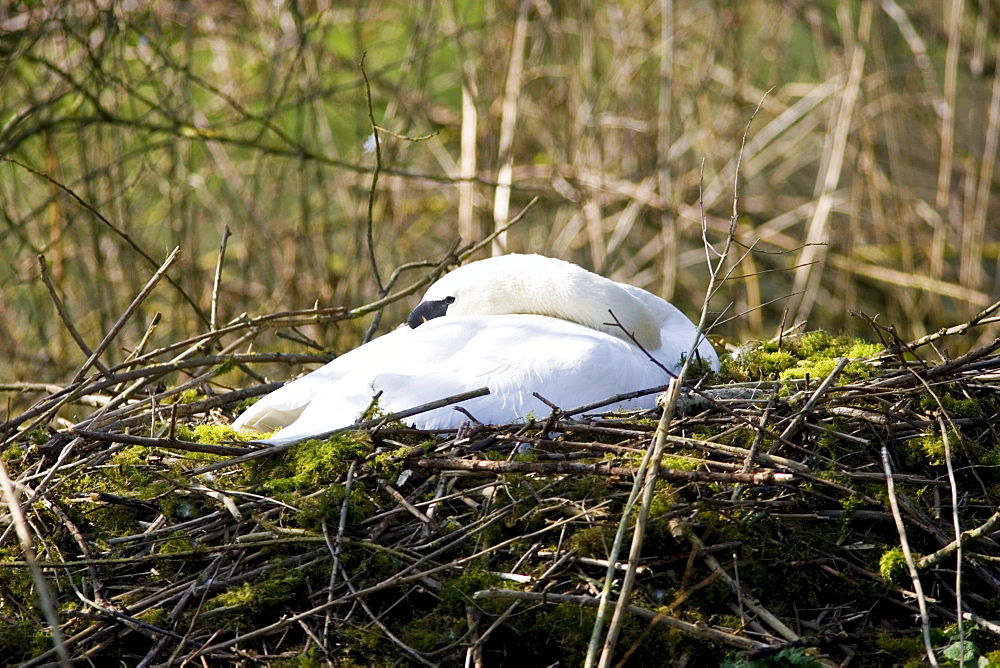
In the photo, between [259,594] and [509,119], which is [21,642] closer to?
[259,594]

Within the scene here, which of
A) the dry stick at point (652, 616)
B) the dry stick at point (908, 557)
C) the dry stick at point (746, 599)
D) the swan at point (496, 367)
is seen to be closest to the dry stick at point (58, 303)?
the swan at point (496, 367)

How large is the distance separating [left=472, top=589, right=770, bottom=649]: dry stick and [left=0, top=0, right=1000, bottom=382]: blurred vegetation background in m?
3.92

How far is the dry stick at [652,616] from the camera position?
2.77 meters

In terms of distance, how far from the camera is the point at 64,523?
3.50 m

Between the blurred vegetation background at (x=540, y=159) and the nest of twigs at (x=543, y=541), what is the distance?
3.07 meters

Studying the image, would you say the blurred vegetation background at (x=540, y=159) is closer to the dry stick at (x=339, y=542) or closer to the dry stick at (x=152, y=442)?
the dry stick at (x=152, y=442)

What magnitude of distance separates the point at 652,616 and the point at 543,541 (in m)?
0.48

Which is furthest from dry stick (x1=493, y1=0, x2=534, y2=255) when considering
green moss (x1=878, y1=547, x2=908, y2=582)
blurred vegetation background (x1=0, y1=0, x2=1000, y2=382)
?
green moss (x1=878, y1=547, x2=908, y2=582)

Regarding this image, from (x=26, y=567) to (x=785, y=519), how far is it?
247cm

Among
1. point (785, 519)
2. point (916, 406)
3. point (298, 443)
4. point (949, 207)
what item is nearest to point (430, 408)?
point (298, 443)

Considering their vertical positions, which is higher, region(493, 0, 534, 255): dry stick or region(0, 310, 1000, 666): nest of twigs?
region(493, 0, 534, 255): dry stick

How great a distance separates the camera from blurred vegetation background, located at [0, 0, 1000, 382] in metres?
6.93

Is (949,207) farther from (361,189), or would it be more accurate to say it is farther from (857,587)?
(857,587)

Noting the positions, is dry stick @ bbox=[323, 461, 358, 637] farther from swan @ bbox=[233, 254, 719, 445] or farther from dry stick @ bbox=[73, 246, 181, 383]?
dry stick @ bbox=[73, 246, 181, 383]
